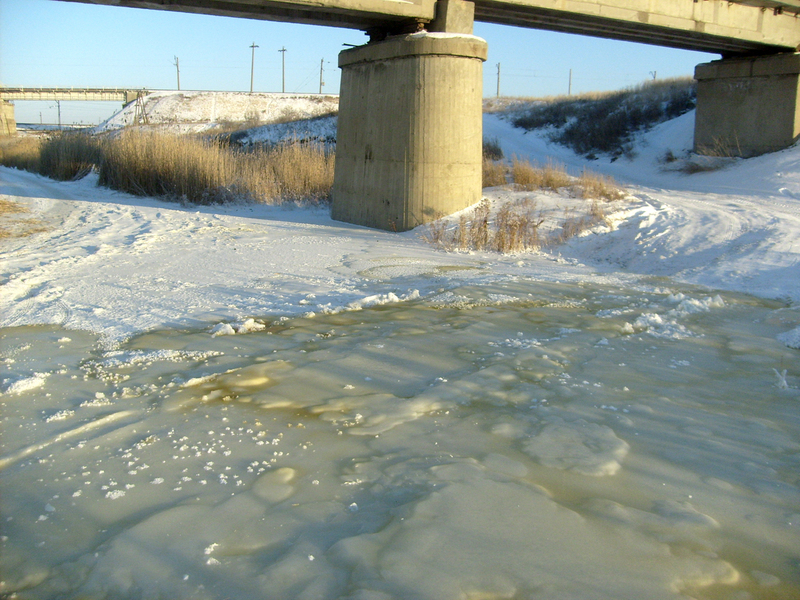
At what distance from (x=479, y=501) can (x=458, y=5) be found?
7976mm

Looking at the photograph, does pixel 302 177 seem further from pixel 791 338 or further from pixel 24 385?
pixel 791 338

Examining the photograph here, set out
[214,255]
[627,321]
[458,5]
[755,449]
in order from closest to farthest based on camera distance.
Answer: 1. [755,449]
2. [627,321]
3. [214,255]
4. [458,5]

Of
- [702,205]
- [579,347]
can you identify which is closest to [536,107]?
[702,205]

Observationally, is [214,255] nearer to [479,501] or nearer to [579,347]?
[579,347]

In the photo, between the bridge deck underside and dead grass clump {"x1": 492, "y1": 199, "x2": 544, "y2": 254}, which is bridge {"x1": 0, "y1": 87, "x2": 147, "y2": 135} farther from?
dead grass clump {"x1": 492, "y1": 199, "x2": 544, "y2": 254}

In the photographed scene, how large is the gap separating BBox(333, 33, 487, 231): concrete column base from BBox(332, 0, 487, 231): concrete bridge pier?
0.05 feet

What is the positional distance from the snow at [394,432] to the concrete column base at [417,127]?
9.64ft

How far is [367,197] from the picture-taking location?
9172 millimetres

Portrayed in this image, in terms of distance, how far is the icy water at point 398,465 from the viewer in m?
1.83

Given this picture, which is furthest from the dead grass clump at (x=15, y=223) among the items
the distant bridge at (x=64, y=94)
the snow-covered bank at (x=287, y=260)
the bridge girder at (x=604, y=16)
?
the distant bridge at (x=64, y=94)

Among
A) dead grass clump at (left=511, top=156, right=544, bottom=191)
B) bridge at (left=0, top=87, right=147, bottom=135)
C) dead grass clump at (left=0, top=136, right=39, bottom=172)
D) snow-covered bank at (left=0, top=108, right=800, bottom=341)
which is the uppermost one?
bridge at (left=0, top=87, right=147, bottom=135)

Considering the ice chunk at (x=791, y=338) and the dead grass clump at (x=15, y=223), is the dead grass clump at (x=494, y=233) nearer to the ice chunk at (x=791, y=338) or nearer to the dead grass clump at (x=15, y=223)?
the ice chunk at (x=791, y=338)

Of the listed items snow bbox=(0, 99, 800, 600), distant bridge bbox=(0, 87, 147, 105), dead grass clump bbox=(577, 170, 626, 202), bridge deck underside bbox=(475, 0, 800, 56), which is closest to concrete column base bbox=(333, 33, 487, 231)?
bridge deck underside bbox=(475, 0, 800, 56)

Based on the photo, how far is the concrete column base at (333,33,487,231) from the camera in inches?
329
